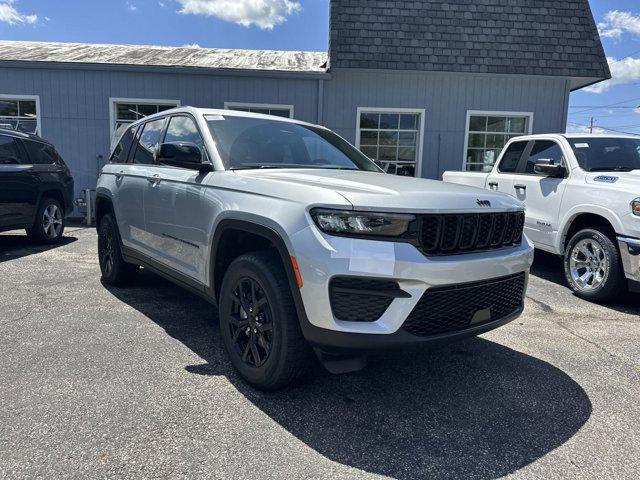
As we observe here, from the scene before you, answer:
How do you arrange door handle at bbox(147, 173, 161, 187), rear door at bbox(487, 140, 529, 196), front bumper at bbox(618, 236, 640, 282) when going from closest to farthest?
1. door handle at bbox(147, 173, 161, 187)
2. front bumper at bbox(618, 236, 640, 282)
3. rear door at bbox(487, 140, 529, 196)

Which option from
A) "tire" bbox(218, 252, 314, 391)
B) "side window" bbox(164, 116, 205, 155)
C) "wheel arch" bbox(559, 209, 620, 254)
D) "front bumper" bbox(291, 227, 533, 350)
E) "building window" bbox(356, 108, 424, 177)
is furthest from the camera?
"building window" bbox(356, 108, 424, 177)

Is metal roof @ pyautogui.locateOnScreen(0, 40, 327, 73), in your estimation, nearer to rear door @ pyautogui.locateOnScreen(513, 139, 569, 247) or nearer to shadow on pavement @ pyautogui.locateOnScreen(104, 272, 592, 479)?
rear door @ pyautogui.locateOnScreen(513, 139, 569, 247)

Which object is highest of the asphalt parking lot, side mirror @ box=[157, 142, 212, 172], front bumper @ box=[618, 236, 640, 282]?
side mirror @ box=[157, 142, 212, 172]

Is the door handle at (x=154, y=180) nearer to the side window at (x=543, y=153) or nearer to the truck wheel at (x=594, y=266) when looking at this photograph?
the truck wheel at (x=594, y=266)

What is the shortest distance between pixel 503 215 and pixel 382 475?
1.68 meters

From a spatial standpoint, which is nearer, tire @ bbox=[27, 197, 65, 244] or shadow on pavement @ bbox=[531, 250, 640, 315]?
shadow on pavement @ bbox=[531, 250, 640, 315]

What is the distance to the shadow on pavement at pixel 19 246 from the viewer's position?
710cm

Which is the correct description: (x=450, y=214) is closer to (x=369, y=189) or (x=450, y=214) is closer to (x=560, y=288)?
(x=369, y=189)

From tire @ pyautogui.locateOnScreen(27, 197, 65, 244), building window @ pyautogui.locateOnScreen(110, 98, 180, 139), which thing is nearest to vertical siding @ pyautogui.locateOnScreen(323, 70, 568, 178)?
building window @ pyautogui.locateOnScreen(110, 98, 180, 139)

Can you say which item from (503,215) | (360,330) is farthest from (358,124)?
(360,330)

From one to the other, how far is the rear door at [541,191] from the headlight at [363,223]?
158 inches

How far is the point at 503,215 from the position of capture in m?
2.92

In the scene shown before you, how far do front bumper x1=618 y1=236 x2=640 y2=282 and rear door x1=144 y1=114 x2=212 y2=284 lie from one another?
159 inches

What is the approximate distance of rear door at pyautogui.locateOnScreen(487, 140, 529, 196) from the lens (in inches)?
258
